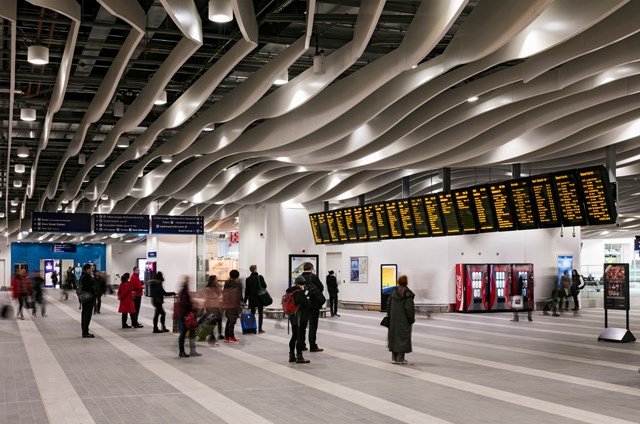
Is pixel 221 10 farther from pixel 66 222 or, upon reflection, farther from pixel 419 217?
pixel 66 222

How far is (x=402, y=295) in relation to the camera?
1420 centimetres

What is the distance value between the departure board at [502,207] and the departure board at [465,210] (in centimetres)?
80

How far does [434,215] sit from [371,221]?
12.6 feet

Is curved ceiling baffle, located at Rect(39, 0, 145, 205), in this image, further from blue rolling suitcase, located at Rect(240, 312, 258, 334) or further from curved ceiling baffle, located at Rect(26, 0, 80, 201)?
blue rolling suitcase, located at Rect(240, 312, 258, 334)

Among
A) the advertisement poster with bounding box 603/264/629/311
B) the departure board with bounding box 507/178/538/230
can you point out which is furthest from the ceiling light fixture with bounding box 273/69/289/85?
the advertisement poster with bounding box 603/264/629/311

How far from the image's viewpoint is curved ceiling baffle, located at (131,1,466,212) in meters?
9.16

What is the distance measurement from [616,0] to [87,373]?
367 inches

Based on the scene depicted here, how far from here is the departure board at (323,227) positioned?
26.6m

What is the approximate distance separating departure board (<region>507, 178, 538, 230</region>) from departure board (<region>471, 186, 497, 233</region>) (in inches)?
29.9

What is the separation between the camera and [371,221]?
23531 mm

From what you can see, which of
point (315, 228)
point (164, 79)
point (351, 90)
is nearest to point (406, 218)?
point (315, 228)

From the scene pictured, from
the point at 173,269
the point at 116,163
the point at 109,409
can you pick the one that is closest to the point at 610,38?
the point at 109,409

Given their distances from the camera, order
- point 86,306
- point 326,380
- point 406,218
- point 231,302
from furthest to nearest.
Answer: point 406,218 < point 86,306 < point 231,302 < point 326,380

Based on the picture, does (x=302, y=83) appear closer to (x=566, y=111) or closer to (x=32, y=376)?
(x=566, y=111)
